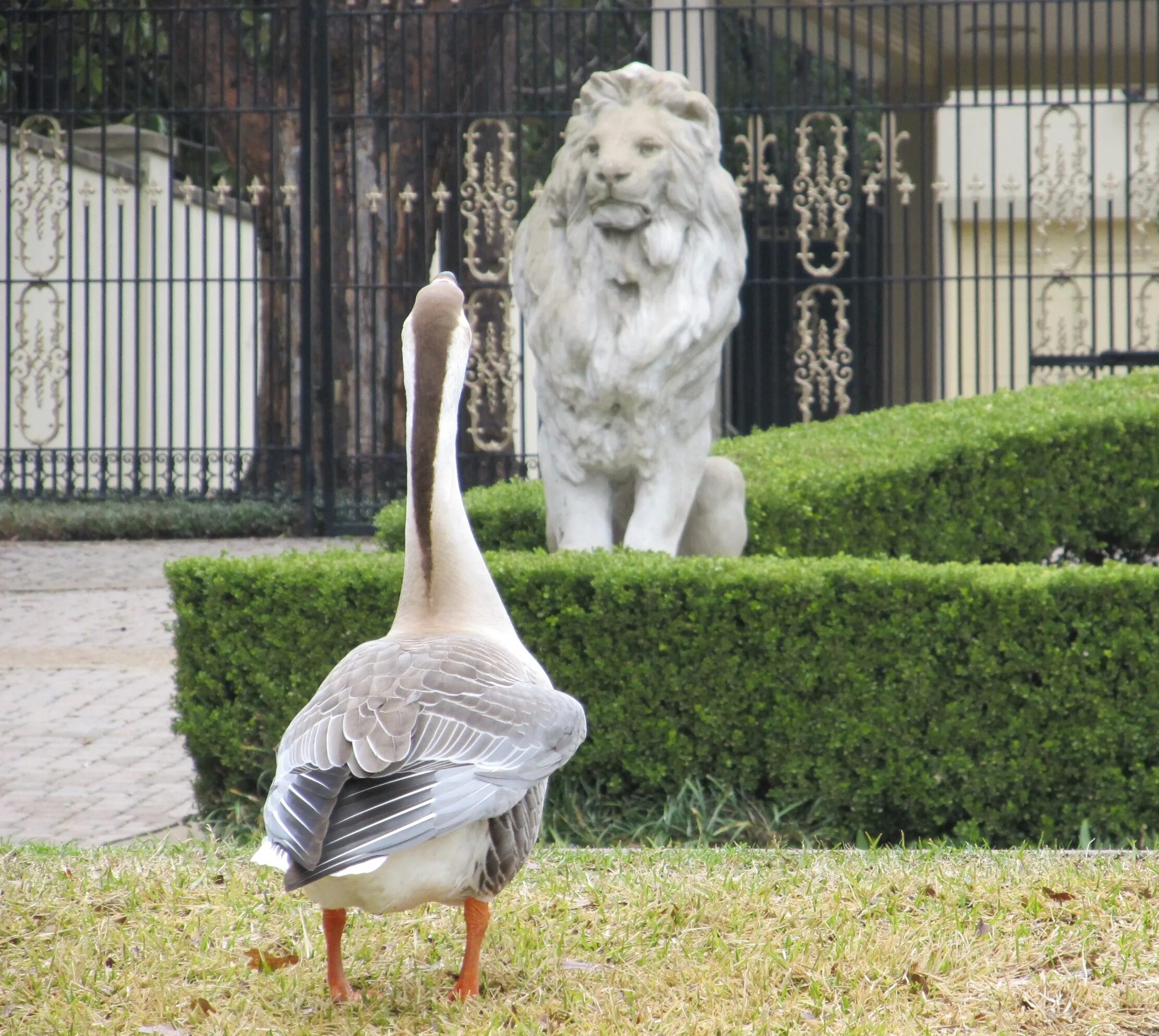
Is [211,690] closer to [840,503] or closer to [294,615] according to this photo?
[294,615]

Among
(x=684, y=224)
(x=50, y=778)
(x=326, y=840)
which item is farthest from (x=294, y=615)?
(x=326, y=840)

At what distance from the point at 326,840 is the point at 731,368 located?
35.9 feet

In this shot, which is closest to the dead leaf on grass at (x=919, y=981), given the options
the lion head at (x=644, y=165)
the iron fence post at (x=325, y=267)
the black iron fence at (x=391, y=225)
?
the lion head at (x=644, y=165)

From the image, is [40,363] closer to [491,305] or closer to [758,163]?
[491,305]

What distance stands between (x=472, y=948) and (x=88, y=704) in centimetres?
458

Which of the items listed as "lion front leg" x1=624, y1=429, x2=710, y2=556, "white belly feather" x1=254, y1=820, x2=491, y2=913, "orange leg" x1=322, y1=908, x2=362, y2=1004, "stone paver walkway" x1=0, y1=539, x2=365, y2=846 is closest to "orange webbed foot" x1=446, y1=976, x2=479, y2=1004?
"orange leg" x1=322, y1=908, x2=362, y2=1004

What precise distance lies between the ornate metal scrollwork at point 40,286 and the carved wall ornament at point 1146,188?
8.58 metres

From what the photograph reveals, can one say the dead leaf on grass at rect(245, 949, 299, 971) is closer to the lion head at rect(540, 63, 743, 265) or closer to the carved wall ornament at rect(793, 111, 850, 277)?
the lion head at rect(540, 63, 743, 265)

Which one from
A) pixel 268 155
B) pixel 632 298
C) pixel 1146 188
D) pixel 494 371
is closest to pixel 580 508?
pixel 632 298

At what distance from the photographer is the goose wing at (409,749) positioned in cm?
258

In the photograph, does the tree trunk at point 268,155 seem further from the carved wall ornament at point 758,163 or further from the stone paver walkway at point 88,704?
the carved wall ornament at point 758,163

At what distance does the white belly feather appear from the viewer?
267 cm

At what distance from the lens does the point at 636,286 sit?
5.54 m

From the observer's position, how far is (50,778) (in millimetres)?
6035
